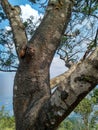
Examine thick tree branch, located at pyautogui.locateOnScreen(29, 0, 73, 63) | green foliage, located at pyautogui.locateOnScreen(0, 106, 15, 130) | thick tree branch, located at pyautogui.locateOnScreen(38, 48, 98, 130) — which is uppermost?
thick tree branch, located at pyautogui.locateOnScreen(29, 0, 73, 63)

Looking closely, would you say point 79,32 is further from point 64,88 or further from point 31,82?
point 64,88

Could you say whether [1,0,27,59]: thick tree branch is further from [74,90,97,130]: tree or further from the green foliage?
the green foliage

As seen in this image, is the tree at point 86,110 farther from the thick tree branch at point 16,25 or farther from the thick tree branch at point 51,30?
the thick tree branch at point 51,30

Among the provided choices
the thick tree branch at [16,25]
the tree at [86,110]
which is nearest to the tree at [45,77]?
the thick tree branch at [16,25]

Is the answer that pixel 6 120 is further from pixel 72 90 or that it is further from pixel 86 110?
pixel 72 90

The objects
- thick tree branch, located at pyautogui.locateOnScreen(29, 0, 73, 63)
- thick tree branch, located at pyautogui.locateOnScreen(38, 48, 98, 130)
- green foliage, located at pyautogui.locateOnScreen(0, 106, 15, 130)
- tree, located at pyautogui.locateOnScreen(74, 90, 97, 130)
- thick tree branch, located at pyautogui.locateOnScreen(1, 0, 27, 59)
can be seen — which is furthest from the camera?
green foliage, located at pyautogui.locateOnScreen(0, 106, 15, 130)

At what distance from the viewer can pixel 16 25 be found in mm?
3348

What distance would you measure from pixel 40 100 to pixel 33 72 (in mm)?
350

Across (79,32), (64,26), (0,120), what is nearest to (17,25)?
(64,26)

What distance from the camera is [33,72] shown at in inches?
112

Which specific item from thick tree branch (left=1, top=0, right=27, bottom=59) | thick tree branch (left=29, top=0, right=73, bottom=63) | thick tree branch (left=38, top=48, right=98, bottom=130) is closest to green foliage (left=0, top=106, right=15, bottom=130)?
thick tree branch (left=1, top=0, right=27, bottom=59)

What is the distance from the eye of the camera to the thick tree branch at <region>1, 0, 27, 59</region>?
123 inches

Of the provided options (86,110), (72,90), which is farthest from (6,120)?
(72,90)

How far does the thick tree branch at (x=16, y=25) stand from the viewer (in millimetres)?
3127
